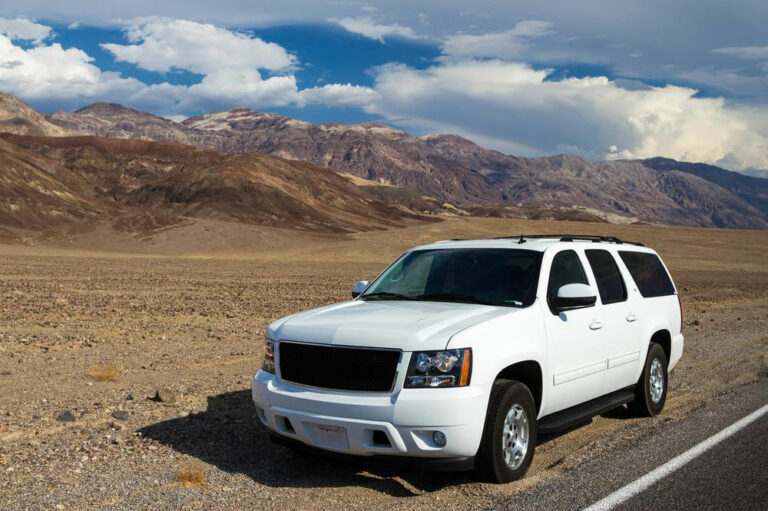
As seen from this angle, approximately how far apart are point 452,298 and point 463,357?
1170 millimetres

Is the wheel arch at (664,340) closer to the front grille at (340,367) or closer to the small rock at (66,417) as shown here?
the front grille at (340,367)

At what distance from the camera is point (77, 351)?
12500 mm

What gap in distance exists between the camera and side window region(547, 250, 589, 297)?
654 cm

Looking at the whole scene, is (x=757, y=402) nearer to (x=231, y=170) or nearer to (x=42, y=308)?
(x=42, y=308)

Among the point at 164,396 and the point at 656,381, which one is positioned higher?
the point at 656,381

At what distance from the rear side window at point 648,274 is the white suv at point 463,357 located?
14.7 inches

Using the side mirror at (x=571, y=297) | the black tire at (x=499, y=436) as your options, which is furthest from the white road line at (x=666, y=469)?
the side mirror at (x=571, y=297)

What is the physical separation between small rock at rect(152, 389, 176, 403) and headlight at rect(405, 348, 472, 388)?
4135mm

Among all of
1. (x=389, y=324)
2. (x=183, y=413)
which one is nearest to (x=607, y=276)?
(x=389, y=324)

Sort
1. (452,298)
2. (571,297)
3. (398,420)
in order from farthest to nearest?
Result: (452,298)
(571,297)
(398,420)

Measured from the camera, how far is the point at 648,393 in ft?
25.6

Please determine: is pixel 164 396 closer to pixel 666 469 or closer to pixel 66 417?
pixel 66 417

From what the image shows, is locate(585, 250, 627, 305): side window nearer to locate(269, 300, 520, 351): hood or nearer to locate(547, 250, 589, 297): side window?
locate(547, 250, 589, 297): side window

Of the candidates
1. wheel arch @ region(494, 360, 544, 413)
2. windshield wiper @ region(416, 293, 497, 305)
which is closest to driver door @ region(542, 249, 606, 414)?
wheel arch @ region(494, 360, 544, 413)
